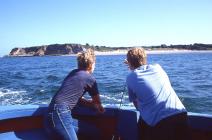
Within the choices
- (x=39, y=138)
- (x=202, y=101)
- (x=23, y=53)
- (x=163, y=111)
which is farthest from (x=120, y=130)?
(x=23, y=53)

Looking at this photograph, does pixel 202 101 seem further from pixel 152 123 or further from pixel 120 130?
pixel 152 123

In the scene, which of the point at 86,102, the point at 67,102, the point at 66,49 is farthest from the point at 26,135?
the point at 66,49

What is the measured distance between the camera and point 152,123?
3.18 metres

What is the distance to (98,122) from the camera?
4.52m

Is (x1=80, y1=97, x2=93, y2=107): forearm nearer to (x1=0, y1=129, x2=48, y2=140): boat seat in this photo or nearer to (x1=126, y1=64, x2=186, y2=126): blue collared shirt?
(x1=0, y1=129, x2=48, y2=140): boat seat

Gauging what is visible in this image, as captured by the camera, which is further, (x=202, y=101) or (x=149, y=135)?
(x=202, y=101)

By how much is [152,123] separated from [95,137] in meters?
1.49

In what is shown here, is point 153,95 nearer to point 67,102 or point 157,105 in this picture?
point 157,105

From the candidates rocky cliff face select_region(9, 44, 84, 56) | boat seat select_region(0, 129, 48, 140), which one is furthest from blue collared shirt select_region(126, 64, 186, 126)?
rocky cliff face select_region(9, 44, 84, 56)

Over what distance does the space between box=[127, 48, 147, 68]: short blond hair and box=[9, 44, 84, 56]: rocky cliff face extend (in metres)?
125

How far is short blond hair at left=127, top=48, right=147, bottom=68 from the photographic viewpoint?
3383 mm

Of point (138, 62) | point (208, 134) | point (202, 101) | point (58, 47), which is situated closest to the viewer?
point (138, 62)

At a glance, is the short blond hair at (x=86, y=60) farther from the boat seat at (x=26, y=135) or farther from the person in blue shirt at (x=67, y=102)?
the boat seat at (x=26, y=135)

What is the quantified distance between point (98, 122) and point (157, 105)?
1508mm
